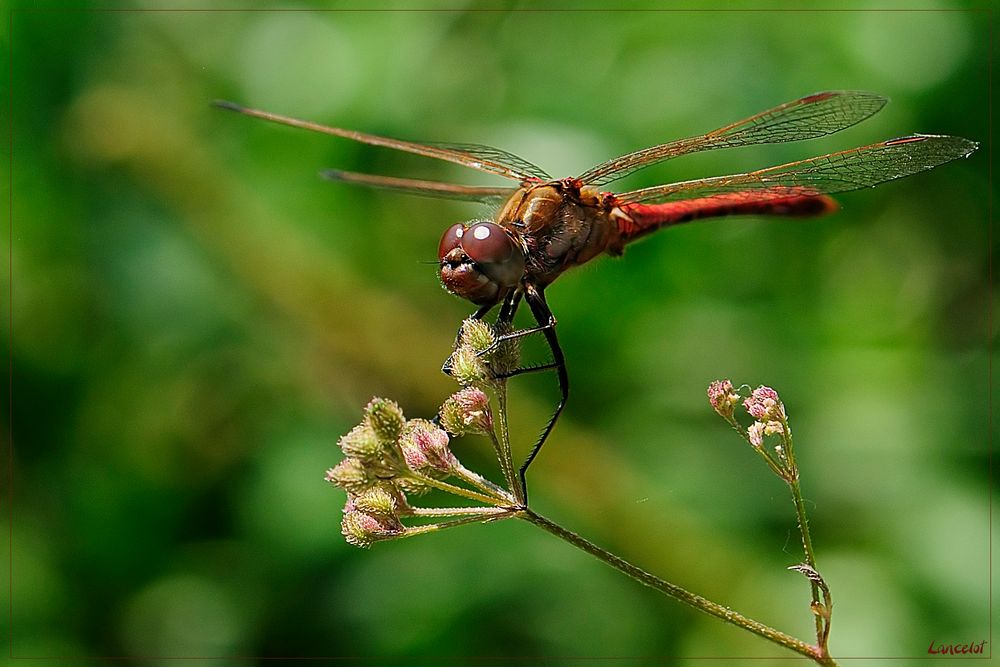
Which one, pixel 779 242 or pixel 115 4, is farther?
pixel 115 4

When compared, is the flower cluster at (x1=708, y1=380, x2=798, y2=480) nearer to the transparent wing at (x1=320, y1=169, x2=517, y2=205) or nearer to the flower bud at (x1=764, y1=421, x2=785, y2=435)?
the flower bud at (x1=764, y1=421, x2=785, y2=435)

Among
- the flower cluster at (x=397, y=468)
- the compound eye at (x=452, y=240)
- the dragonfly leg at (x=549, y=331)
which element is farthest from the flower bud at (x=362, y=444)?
the compound eye at (x=452, y=240)

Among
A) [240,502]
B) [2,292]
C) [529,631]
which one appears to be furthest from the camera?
[2,292]

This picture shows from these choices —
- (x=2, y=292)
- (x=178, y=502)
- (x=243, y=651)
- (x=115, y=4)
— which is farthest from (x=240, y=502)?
(x=115, y=4)

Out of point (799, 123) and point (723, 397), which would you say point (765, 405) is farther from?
point (799, 123)

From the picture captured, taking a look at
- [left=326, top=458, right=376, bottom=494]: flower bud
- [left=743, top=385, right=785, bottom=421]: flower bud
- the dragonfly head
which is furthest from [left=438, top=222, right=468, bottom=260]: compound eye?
[left=743, top=385, right=785, bottom=421]: flower bud

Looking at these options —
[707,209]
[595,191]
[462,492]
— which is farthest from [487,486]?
[707,209]

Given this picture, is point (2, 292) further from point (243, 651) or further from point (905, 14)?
point (905, 14)

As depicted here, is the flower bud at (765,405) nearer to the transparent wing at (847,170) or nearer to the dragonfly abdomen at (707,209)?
the transparent wing at (847,170)
